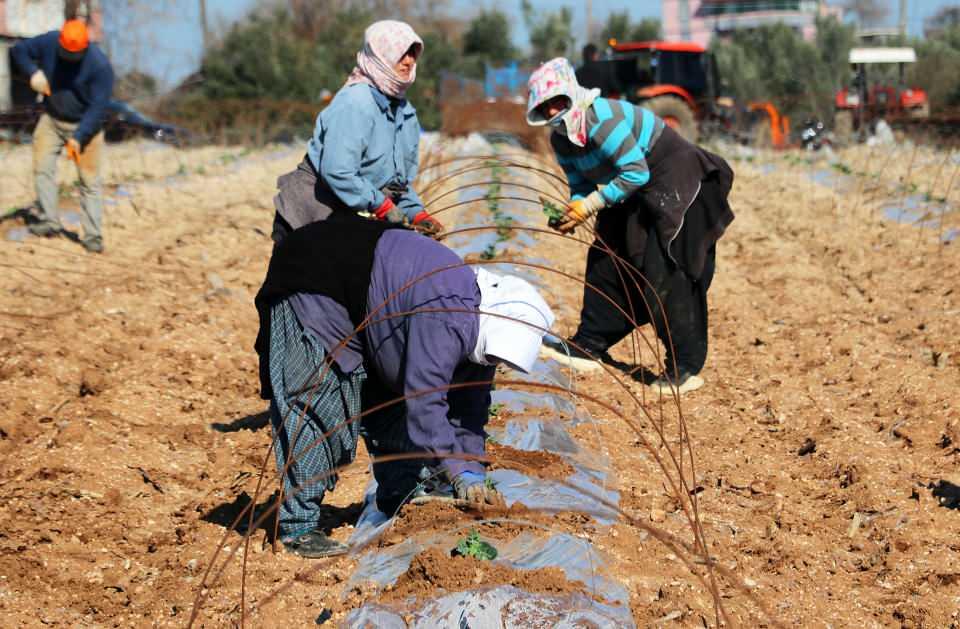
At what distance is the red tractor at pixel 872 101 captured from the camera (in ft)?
57.6

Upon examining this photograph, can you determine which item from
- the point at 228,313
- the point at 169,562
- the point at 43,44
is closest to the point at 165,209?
the point at 43,44

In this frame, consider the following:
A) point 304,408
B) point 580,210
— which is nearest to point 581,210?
point 580,210

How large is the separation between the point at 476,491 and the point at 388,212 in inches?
41.7

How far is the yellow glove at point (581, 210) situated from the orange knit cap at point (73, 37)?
3385 mm

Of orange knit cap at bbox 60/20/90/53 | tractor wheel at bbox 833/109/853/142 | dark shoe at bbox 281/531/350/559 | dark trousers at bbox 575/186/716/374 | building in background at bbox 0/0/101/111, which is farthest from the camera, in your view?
building in background at bbox 0/0/101/111

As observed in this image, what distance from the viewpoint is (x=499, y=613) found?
7.77 feet

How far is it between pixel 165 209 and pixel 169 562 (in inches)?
263

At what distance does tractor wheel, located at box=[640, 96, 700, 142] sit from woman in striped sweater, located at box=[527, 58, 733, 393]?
36.8 ft

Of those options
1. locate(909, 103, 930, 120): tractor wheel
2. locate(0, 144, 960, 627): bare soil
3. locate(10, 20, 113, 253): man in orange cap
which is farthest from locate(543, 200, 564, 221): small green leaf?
locate(909, 103, 930, 120): tractor wheel

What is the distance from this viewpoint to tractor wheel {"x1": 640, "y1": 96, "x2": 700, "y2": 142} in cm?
1537

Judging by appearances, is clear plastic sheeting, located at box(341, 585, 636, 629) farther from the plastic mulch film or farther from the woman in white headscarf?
the woman in white headscarf

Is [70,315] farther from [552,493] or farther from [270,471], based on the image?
[552,493]

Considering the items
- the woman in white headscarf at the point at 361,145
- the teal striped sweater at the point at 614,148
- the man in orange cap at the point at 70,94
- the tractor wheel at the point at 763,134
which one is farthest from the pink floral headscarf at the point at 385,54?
the tractor wheel at the point at 763,134

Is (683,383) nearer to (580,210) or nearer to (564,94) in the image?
(580,210)
